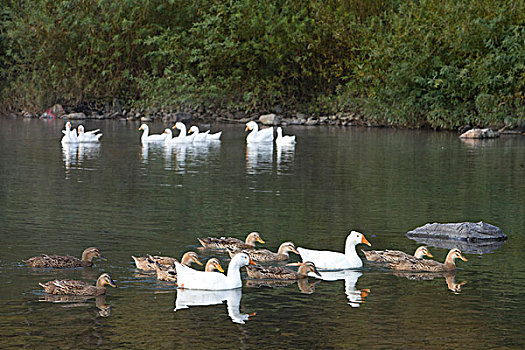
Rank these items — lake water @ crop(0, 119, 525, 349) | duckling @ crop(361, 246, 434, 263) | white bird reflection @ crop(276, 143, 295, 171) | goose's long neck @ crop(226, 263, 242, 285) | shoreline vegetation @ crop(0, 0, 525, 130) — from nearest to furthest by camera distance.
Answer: lake water @ crop(0, 119, 525, 349), goose's long neck @ crop(226, 263, 242, 285), duckling @ crop(361, 246, 434, 263), white bird reflection @ crop(276, 143, 295, 171), shoreline vegetation @ crop(0, 0, 525, 130)

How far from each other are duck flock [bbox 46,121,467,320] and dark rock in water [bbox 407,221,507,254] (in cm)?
112

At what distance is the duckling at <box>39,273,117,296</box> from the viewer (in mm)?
11523

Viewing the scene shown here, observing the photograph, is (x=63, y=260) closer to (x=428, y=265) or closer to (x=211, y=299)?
(x=211, y=299)

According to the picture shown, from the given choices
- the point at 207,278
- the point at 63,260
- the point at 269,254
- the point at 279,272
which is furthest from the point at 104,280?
the point at 269,254

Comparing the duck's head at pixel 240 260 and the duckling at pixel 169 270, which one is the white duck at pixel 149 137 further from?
the duck's head at pixel 240 260

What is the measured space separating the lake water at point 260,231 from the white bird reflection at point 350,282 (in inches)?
1.9

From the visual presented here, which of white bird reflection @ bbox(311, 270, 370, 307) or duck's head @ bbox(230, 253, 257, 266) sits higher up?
duck's head @ bbox(230, 253, 257, 266)

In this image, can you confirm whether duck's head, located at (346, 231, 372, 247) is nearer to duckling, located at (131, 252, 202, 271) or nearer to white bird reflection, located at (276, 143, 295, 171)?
duckling, located at (131, 252, 202, 271)

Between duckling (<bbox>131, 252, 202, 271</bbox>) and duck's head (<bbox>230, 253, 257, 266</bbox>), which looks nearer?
duck's head (<bbox>230, 253, 257, 266</bbox>)

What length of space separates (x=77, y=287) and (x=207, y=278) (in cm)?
166

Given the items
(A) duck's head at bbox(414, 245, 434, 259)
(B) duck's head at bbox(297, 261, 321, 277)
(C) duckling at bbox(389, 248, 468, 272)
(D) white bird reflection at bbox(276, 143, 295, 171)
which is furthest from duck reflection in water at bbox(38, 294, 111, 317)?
(D) white bird reflection at bbox(276, 143, 295, 171)

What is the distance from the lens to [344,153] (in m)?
31.7

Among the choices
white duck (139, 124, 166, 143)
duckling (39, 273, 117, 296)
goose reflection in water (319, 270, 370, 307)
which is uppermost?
white duck (139, 124, 166, 143)

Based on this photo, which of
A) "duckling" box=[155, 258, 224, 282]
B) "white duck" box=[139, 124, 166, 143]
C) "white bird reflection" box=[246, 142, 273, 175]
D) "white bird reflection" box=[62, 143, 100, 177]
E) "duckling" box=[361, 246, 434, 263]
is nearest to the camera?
"duckling" box=[155, 258, 224, 282]
